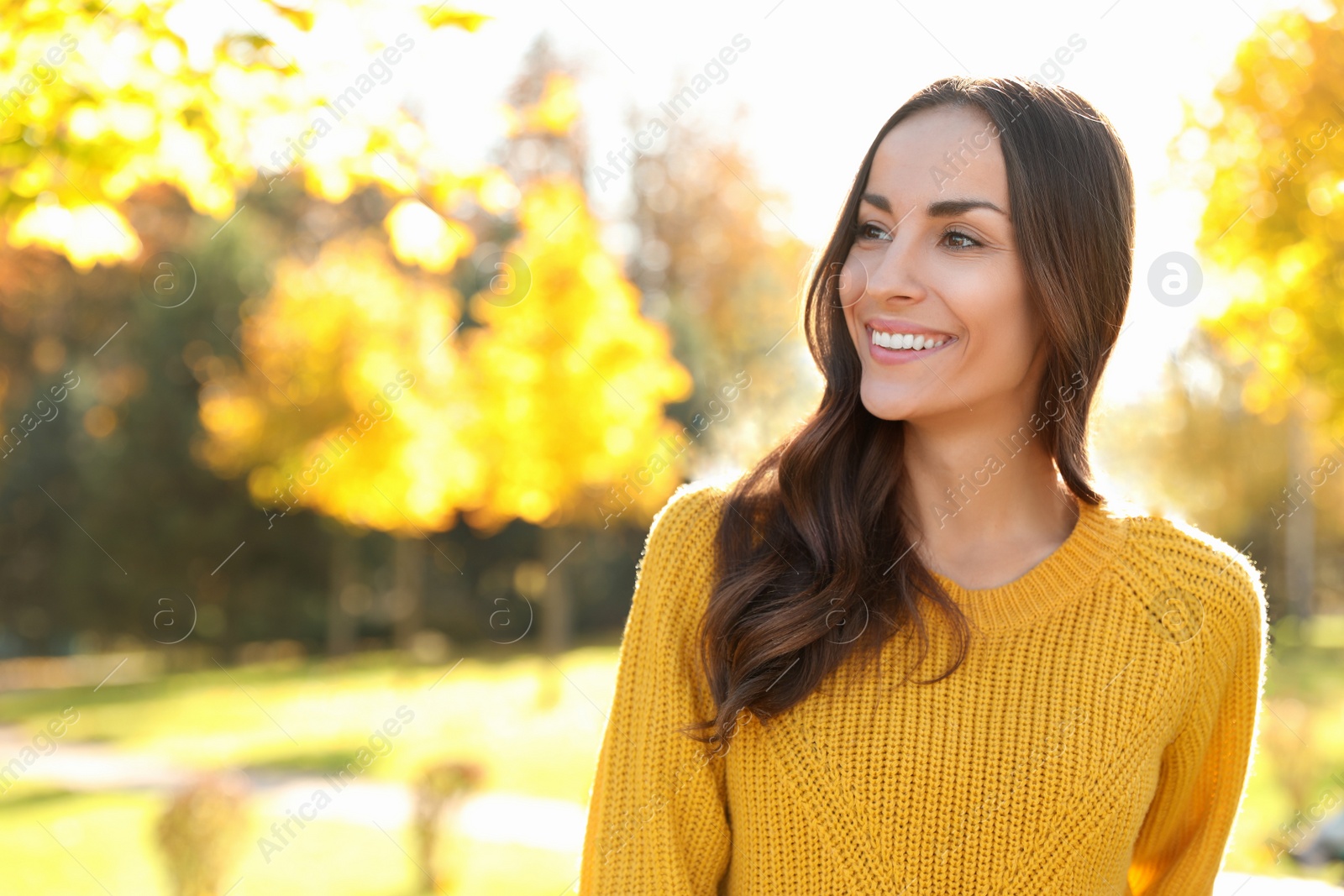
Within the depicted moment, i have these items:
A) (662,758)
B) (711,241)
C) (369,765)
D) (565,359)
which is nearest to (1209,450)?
(711,241)

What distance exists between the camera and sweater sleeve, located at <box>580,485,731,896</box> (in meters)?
1.62

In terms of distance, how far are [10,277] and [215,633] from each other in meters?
6.65

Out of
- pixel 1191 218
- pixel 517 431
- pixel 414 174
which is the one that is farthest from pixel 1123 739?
pixel 517 431

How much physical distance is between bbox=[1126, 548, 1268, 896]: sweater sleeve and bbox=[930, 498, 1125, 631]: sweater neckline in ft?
0.54

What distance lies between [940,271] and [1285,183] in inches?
179

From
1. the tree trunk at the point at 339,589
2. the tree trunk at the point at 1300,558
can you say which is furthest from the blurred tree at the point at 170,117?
the tree trunk at the point at 1300,558

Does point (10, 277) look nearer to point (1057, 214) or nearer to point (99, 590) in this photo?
point (99, 590)

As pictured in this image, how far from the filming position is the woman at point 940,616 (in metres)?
1.68

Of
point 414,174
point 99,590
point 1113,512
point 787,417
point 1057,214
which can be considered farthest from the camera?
point 99,590

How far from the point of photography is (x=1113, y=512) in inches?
78.1

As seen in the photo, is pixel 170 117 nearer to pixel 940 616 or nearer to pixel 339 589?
pixel 940 616

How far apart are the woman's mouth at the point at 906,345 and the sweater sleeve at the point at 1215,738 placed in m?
0.61

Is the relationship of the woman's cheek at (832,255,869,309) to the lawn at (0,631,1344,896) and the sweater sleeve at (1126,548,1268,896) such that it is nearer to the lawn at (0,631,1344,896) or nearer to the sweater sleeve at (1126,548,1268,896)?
the sweater sleeve at (1126,548,1268,896)

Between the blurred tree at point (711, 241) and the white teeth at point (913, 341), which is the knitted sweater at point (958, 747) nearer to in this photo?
the white teeth at point (913, 341)
